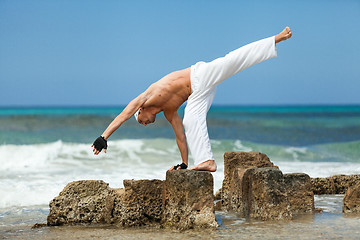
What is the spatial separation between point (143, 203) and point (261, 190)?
1142mm

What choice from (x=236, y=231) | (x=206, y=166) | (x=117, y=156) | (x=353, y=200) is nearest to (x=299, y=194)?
(x=353, y=200)

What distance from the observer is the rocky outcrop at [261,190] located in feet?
15.5

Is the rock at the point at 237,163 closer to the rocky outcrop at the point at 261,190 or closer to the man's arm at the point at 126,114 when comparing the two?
the rocky outcrop at the point at 261,190

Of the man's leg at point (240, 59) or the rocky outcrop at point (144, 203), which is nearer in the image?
the rocky outcrop at point (144, 203)

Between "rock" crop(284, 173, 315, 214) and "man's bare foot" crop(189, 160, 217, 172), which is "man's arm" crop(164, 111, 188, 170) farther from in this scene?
"rock" crop(284, 173, 315, 214)

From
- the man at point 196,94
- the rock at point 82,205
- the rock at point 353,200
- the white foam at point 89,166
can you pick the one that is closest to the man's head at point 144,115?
the man at point 196,94

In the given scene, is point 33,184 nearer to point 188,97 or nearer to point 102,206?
point 102,206

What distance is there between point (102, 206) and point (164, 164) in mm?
7581

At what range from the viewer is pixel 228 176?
225 inches

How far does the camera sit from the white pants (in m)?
4.76

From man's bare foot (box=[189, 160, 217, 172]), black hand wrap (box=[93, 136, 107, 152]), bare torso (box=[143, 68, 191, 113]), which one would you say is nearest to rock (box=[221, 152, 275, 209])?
man's bare foot (box=[189, 160, 217, 172])

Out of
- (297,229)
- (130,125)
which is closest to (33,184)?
(297,229)

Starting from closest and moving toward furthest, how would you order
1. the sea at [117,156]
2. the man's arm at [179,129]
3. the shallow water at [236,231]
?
the shallow water at [236,231] < the man's arm at [179,129] < the sea at [117,156]

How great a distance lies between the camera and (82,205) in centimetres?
492
